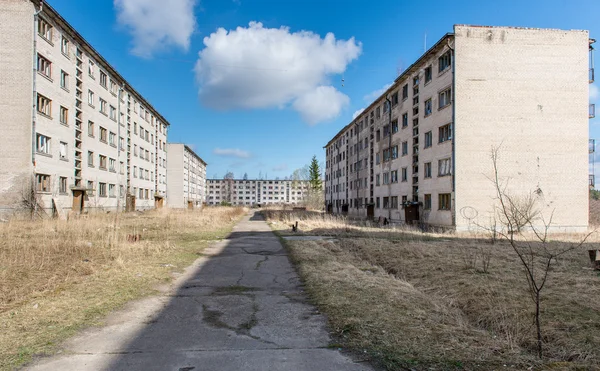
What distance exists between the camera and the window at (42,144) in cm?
2497

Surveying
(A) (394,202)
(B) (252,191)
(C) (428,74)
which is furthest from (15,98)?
(B) (252,191)

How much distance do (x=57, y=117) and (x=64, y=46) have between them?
5993 mm

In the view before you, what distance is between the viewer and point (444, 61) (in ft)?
87.4

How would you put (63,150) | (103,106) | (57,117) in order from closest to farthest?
1. (57,117)
2. (63,150)
3. (103,106)

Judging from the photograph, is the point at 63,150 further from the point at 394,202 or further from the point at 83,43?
the point at 394,202

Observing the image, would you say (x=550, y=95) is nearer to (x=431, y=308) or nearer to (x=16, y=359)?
(x=431, y=308)

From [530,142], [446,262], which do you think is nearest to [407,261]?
[446,262]

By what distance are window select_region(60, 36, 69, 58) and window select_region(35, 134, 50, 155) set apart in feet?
24.4

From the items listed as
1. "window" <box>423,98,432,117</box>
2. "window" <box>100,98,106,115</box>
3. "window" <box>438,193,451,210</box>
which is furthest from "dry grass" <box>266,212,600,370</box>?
"window" <box>100,98,106,115</box>

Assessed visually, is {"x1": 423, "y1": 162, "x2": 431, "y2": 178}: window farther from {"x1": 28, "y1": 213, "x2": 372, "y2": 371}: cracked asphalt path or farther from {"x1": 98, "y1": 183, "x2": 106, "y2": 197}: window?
{"x1": 98, "y1": 183, "x2": 106, "y2": 197}: window

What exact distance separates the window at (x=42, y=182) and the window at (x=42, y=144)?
1.69 metres

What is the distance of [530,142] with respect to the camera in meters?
24.5

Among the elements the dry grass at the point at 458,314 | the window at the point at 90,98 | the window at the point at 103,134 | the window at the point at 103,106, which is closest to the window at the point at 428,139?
the dry grass at the point at 458,314

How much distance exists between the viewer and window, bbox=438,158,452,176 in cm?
2562
